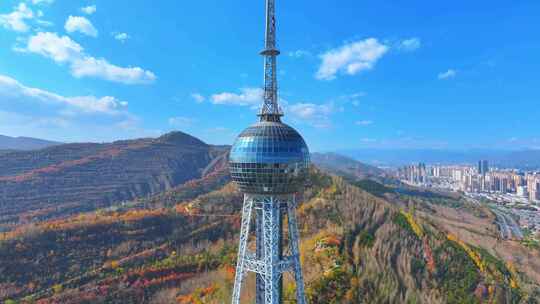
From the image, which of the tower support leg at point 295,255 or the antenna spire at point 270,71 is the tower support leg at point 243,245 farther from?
the antenna spire at point 270,71

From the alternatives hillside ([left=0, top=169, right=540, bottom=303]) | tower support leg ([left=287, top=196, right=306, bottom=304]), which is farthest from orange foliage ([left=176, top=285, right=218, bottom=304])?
tower support leg ([left=287, top=196, right=306, bottom=304])

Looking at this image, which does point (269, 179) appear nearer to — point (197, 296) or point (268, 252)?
point (268, 252)

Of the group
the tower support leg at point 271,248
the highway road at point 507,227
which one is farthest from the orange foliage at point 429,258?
the highway road at point 507,227

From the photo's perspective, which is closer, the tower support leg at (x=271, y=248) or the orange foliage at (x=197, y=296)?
the tower support leg at (x=271, y=248)

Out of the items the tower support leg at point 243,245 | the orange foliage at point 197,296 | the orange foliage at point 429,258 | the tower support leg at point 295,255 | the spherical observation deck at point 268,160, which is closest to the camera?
the spherical observation deck at point 268,160

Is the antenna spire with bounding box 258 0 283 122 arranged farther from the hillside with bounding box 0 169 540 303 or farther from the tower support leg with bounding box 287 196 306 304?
the hillside with bounding box 0 169 540 303

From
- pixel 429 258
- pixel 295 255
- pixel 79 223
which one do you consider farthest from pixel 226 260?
pixel 295 255

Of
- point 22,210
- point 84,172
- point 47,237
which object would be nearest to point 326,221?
point 47,237
